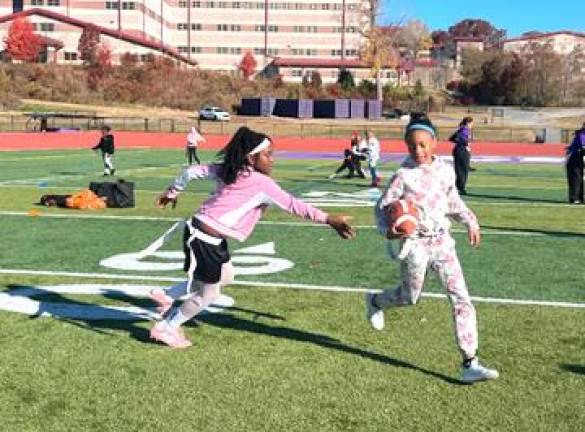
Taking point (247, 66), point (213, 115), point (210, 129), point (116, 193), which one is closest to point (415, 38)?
point (247, 66)

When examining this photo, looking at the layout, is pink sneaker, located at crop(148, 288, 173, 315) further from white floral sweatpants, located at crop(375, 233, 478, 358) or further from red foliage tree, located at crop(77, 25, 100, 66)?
red foliage tree, located at crop(77, 25, 100, 66)

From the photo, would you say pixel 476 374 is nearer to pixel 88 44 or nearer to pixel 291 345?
pixel 291 345

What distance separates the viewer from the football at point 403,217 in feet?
16.8

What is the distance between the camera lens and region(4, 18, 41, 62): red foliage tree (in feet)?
299

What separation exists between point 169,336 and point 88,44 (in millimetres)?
94794

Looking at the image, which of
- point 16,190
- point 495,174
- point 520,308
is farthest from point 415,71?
point 520,308

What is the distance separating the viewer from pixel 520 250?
10461 mm

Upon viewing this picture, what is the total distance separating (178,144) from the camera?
1751 inches

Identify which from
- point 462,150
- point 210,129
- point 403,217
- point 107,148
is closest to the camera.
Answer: point 403,217

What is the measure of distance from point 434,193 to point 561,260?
4996 mm

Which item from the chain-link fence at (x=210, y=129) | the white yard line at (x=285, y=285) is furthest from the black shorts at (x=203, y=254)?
the chain-link fence at (x=210, y=129)

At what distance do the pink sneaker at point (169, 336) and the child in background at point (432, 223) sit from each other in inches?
66.8

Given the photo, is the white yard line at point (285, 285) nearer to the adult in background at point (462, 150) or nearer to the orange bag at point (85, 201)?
the orange bag at point (85, 201)

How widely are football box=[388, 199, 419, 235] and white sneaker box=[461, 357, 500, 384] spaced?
93 centimetres
